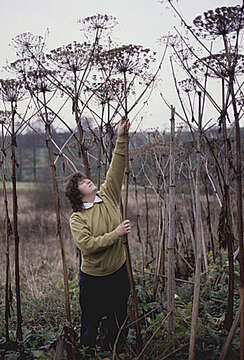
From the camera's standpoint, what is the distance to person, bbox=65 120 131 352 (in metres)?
2.89

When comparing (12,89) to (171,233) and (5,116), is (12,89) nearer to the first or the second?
Result: (5,116)

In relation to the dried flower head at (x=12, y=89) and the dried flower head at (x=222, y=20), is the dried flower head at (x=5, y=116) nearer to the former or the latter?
the dried flower head at (x=12, y=89)

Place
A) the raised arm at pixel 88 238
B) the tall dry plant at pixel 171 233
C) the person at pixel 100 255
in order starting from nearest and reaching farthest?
the tall dry plant at pixel 171 233
the raised arm at pixel 88 238
the person at pixel 100 255

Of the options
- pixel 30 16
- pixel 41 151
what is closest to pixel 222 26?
pixel 30 16

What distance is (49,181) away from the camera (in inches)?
691

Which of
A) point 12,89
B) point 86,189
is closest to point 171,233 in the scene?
point 86,189

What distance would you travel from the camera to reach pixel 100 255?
291 centimetres

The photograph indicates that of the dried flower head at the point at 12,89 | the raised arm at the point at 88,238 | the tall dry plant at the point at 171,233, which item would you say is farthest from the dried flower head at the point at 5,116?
the tall dry plant at the point at 171,233

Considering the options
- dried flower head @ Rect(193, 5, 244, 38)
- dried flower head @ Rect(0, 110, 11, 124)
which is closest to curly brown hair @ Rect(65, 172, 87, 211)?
dried flower head @ Rect(0, 110, 11, 124)

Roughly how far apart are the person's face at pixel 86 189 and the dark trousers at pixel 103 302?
61 centimetres

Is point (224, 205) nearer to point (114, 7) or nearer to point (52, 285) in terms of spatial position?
point (114, 7)

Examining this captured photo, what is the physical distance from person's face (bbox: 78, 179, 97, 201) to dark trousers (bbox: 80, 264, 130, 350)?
612 millimetres

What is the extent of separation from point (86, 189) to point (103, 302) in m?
0.89

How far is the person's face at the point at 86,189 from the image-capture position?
2.91 m
